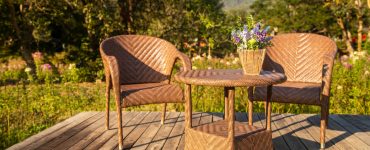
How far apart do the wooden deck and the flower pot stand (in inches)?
32.2

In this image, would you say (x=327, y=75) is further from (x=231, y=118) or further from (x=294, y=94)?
(x=231, y=118)

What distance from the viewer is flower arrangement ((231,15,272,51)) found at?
2.56 m

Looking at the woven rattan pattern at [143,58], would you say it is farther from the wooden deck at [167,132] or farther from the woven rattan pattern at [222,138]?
the woven rattan pattern at [222,138]

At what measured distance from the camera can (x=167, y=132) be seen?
357 cm

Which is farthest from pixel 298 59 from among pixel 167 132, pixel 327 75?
pixel 167 132

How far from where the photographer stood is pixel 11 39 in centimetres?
1344

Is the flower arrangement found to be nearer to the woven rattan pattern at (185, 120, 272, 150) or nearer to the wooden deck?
the woven rattan pattern at (185, 120, 272, 150)

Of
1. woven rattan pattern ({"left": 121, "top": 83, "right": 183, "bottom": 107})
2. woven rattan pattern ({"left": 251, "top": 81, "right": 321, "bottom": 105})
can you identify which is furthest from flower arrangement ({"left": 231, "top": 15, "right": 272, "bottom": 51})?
woven rattan pattern ({"left": 121, "top": 83, "right": 183, "bottom": 107})

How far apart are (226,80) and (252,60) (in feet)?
1.23

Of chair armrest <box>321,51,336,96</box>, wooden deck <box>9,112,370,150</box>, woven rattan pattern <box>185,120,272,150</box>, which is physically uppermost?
chair armrest <box>321,51,336,96</box>

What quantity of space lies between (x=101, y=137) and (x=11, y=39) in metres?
11.6

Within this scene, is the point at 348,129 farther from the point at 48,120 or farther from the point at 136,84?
the point at 48,120

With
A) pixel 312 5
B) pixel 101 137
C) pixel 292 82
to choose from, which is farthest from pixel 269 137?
pixel 312 5

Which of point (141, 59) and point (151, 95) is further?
point (141, 59)
